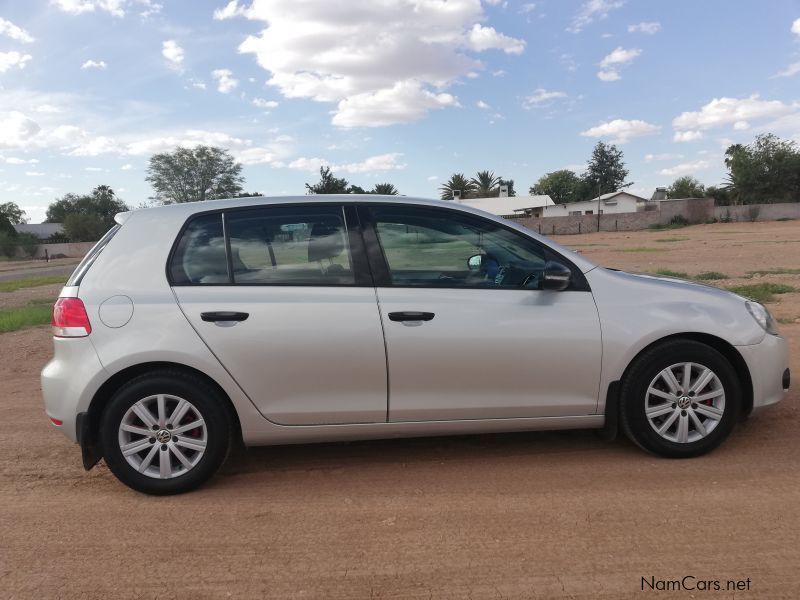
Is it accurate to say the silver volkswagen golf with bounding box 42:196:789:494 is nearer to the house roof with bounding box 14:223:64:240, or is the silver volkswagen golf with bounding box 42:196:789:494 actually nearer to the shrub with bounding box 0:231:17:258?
the shrub with bounding box 0:231:17:258

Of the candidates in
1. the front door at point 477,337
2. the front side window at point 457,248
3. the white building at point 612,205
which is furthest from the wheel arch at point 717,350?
the white building at point 612,205

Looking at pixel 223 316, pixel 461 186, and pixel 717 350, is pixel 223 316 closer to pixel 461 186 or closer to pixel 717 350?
pixel 717 350

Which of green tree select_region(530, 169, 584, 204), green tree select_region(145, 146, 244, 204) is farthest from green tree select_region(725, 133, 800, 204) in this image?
green tree select_region(145, 146, 244, 204)

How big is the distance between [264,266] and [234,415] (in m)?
0.91

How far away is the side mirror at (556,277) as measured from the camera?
338 centimetres

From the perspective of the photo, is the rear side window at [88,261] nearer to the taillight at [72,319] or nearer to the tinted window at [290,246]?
the taillight at [72,319]

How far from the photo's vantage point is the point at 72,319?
3256 millimetres

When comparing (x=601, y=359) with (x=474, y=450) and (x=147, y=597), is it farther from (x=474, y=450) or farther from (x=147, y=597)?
(x=147, y=597)

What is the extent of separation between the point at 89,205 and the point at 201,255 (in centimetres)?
10336

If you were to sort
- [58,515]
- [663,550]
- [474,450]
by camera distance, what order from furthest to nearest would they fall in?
[474,450], [58,515], [663,550]

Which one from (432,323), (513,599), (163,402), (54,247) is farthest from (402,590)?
(54,247)

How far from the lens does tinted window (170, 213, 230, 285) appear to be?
3.36 meters

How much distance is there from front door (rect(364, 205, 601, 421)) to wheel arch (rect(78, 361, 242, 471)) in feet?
3.56

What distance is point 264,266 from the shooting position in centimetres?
343
